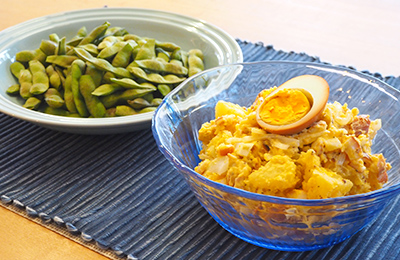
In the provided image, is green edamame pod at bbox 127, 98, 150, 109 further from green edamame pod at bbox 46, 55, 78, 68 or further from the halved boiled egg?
the halved boiled egg

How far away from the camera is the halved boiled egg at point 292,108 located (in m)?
0.81

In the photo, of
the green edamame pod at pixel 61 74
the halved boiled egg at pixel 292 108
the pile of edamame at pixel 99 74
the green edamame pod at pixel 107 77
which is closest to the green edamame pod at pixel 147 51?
the pile of edamame at pixel 99 74

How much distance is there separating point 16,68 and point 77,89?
274 millimetres

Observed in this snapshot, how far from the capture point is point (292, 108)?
2.74 feet

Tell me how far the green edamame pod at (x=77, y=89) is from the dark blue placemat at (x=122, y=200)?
70 mm

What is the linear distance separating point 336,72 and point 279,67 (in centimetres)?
13

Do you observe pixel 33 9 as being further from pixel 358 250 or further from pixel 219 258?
pixel 358 250

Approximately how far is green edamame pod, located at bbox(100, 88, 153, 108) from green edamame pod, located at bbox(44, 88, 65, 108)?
113 millimetres

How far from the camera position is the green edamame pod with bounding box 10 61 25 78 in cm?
134

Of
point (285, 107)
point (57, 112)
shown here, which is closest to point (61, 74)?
point (57, 112)

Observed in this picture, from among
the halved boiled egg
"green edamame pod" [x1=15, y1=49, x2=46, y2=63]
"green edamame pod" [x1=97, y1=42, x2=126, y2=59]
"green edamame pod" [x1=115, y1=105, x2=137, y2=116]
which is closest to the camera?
the halved boiled egg

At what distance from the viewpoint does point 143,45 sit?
1318 millimetres

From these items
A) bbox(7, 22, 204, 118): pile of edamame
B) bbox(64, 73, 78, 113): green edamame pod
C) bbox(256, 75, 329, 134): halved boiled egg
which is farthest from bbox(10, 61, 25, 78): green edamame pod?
bbox(256, 75, 329, 134): halved boiled egg

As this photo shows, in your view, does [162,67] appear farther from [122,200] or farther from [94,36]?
[122,200]
